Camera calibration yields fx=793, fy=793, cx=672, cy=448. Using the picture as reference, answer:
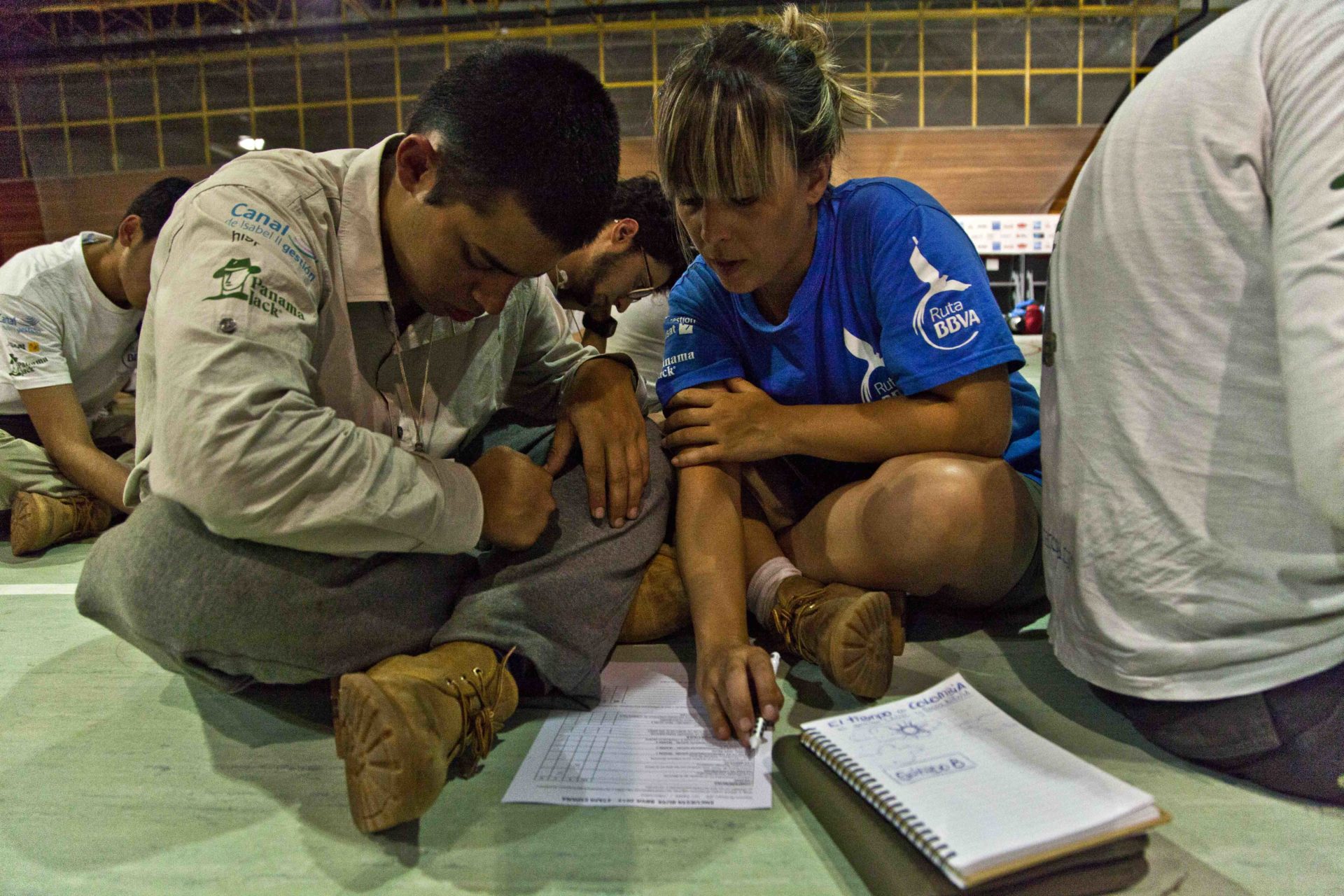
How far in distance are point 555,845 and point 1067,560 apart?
0.60 meters

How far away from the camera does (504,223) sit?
2.83ft

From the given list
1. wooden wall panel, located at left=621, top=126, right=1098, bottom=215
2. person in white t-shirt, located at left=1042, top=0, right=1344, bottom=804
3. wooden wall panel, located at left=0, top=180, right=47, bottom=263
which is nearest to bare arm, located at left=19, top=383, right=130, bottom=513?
person in white t-shirt, located at left=1042, top=0, right=1344, bottom=804

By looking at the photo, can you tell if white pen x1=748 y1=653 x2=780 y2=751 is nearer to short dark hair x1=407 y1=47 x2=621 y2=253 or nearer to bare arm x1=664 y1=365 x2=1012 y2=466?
bare arm x1=664 y1=365 x2=1012 y2=466

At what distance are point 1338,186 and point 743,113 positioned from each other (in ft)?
2.03

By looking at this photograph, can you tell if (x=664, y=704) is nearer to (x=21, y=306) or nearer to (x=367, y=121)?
(x=21, y=306)

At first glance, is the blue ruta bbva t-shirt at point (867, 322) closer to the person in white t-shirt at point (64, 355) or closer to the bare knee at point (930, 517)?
the bare knee at point (930, 517)

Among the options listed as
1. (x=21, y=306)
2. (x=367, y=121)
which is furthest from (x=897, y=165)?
(x=21, y=306)

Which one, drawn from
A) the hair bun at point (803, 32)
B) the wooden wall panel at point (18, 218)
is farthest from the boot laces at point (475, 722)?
the wooden wall panel at point (18, 218)

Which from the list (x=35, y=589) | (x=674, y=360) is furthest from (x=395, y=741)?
(x=35, y=589)

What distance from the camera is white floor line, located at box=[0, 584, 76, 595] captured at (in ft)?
4.99

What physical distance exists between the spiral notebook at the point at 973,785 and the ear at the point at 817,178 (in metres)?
0.67

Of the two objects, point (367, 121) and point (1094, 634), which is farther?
point (367, 121)

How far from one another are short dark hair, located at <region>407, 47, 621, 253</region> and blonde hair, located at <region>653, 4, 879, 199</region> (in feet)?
0.48

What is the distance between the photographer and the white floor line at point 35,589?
1.52 m
